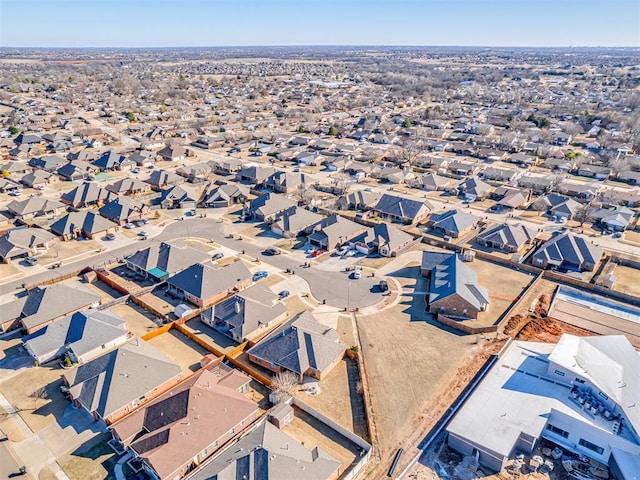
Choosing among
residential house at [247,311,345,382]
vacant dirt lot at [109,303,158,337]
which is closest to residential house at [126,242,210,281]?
vacant dirt lot at [109,303,158,337]

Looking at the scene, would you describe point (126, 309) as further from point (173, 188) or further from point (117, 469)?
point (173, 188)

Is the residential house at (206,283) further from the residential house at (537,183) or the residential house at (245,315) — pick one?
the residential house at (537,183)

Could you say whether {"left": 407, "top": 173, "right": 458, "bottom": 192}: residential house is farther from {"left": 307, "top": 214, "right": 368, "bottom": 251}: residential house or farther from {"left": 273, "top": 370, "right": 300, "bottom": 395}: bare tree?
{"left": 273, "top": 370, "right": 300, "bottom": 395}: bare tree

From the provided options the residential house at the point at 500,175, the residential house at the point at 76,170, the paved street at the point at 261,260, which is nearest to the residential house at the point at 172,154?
the residential house at the point at 76,170

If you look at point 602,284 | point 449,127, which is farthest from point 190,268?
point 449,127

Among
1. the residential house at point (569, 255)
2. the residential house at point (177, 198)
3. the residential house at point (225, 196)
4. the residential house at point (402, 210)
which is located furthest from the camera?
the residential house at point (225, 196)
